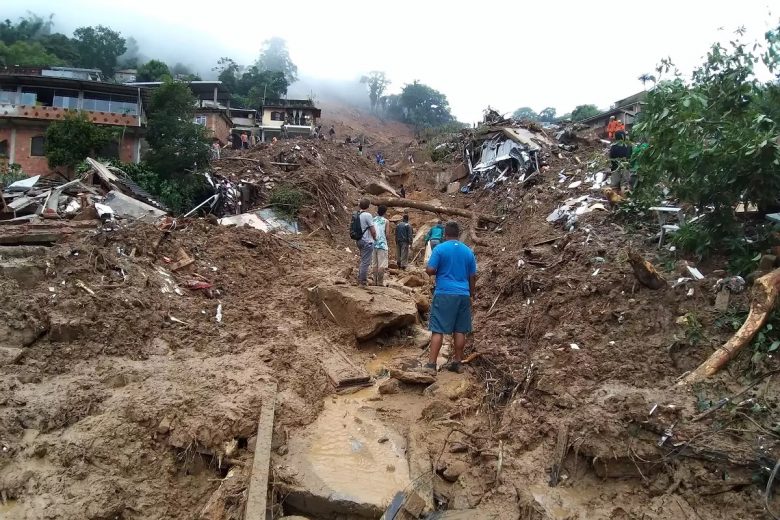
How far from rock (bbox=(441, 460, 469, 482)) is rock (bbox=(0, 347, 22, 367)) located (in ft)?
13.5

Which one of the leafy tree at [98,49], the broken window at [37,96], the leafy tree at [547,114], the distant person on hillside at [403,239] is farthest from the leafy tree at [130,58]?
the distant person on hillside at [403,239]

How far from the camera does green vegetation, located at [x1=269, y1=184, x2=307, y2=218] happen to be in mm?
13712

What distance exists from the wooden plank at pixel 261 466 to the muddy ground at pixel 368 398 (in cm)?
11

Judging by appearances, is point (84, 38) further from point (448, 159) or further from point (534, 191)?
point (534, 191)

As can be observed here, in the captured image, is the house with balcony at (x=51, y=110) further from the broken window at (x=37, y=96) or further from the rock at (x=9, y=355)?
the rock at (x=9, y=355)

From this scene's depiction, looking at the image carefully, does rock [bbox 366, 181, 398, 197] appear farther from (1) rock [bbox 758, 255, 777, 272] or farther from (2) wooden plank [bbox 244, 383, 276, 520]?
(1) rock [bbox 758, 255, 777, 272]

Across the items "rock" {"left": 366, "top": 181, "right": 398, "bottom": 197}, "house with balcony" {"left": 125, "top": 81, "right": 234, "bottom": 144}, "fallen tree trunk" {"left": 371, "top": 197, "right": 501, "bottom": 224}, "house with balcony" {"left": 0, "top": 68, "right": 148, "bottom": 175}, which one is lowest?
"fallen tree trunk" {"left": 371, "top": 197, "right": 501, "bottom": 224}

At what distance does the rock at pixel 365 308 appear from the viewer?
21.1 ft

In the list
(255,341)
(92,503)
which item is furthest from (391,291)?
(92,503)

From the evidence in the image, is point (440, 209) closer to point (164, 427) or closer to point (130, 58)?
point (164, 427)

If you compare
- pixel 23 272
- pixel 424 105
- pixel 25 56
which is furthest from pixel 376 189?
pixel 424 105

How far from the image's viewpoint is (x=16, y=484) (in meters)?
3.39

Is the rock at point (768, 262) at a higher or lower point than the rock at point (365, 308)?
higher

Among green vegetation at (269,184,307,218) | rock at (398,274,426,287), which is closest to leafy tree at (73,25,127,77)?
green vegetation at (269,184,307,218)
